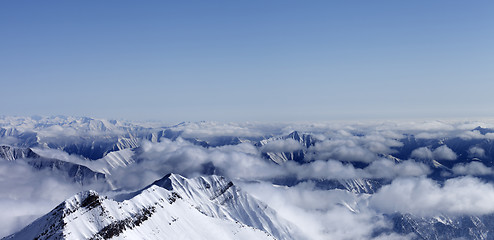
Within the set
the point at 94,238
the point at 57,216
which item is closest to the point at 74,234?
the point at 94,238

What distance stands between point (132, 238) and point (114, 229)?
40.6 feet

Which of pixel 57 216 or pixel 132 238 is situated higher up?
pixel 57 216

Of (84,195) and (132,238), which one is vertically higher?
(84,195)

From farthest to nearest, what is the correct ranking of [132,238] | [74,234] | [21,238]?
1. [132,238]
2. [21,238]
3. [74,234]

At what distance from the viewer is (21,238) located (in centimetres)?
17575

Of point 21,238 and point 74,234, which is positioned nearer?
point 74,234

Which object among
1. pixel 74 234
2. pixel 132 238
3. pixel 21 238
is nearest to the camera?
pixel 74 234

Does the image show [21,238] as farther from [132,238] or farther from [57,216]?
[132,238]


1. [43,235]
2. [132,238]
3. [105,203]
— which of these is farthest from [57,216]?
[132,238]

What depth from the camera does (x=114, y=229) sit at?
603ft

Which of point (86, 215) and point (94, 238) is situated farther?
point (86, 215)

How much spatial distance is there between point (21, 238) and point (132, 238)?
52.9m

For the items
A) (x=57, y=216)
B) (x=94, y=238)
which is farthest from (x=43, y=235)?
(x=94, y=238)

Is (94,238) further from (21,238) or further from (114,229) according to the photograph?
(21,238)
